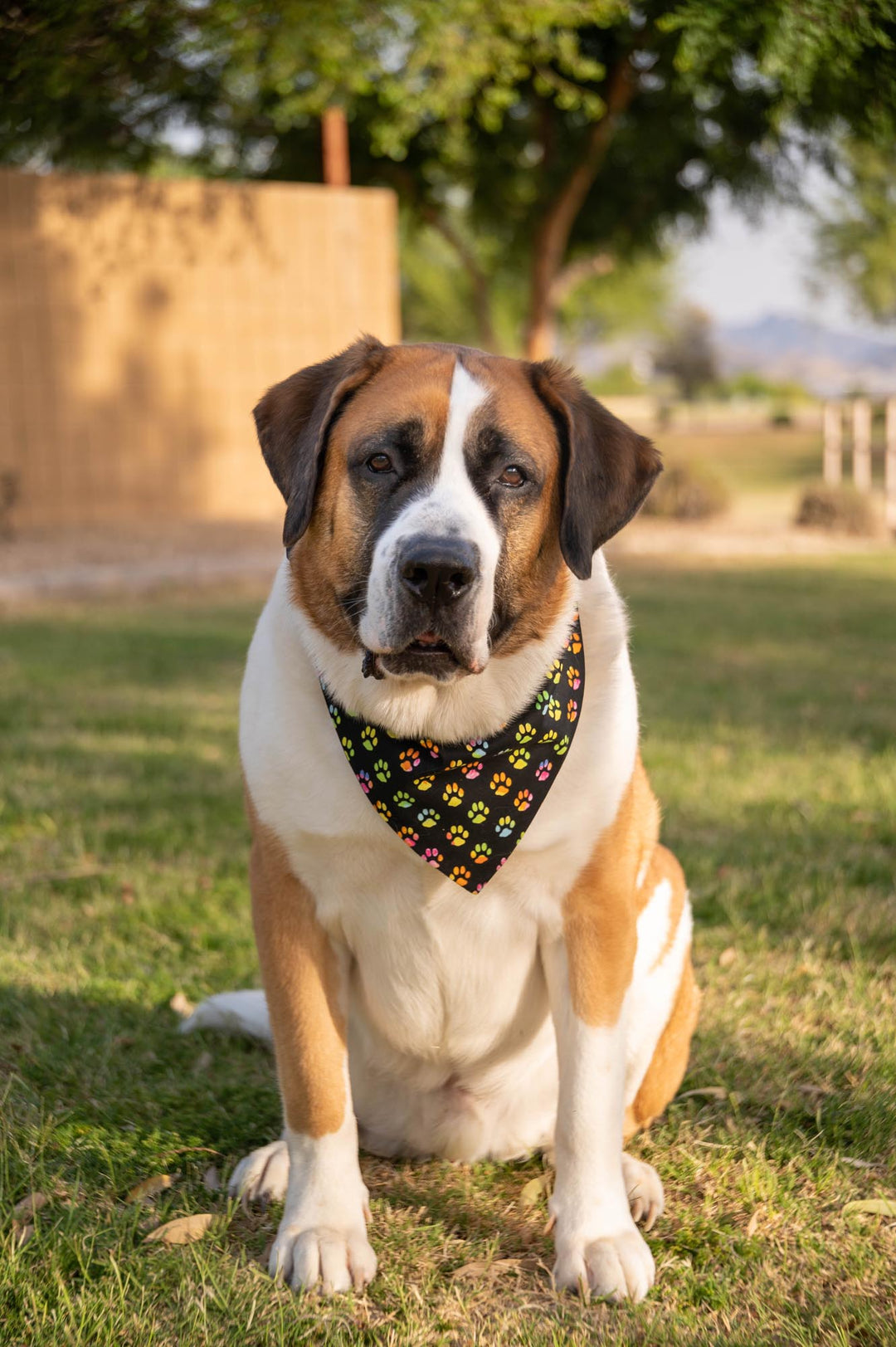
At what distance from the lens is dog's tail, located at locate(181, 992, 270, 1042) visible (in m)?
3.61

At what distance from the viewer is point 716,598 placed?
1216cm

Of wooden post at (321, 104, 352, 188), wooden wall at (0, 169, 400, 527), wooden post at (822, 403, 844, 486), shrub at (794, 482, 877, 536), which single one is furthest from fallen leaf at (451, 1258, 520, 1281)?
wooden post at (822, 403, 844, 486)

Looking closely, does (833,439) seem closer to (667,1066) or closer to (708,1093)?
(708,1093)

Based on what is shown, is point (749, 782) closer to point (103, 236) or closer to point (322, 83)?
point (322, 83)

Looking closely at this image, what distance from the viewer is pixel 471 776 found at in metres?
2.84

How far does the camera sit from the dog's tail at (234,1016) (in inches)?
142

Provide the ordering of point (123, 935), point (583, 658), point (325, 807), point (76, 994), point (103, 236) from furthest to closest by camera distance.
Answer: point (103, 236) < point (123, 935) < point (76, 994) < point (583, 658) < point (325, 807)

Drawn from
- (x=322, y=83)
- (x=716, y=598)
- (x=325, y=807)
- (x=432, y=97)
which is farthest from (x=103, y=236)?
(x=325, y=807)

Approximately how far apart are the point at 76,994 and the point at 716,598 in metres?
9.14

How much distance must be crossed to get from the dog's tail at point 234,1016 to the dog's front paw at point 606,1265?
1156 mm

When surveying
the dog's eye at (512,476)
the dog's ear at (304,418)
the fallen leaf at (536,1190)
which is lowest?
the fallen leaf at (536,1190)

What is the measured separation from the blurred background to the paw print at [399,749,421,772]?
1032 mm

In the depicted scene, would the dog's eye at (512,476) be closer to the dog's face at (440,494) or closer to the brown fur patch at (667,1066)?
the dog's face at (440,494)

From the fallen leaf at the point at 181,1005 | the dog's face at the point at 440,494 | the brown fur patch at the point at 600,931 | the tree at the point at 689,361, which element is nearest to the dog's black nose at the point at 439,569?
the dog's face at the point at 440,494
